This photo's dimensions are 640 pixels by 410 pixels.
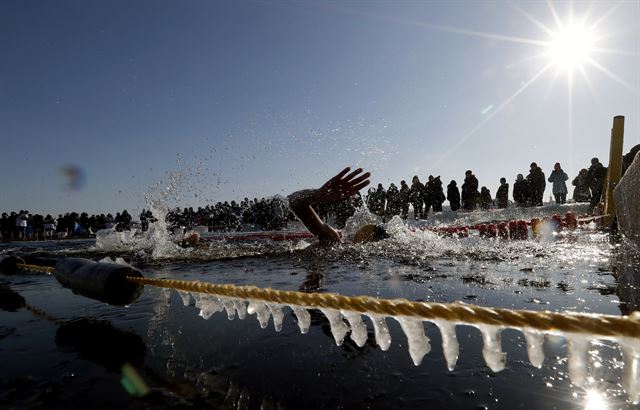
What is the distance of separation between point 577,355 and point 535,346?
83 mm

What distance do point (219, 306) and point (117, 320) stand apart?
92 cm

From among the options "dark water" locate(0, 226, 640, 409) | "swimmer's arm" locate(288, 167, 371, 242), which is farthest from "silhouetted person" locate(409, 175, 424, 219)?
"dark water" locate(0, 226, 640, 409)

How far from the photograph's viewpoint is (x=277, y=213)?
708 inches

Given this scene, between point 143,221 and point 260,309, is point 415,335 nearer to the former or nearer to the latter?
point 260,309

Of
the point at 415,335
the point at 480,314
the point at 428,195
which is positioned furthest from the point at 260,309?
the point at 428,195

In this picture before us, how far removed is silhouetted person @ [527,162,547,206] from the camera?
14852 millimetres

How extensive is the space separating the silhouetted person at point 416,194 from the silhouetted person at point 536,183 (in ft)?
14.3

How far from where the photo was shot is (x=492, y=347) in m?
0.91

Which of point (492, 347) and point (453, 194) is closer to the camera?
point (492, 347)

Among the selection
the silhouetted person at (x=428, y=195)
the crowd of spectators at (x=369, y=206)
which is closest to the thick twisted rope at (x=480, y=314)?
the crowd of spectators at (x=369, y=206)

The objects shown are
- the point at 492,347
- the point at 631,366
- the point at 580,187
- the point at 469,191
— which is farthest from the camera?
the point at 580,187

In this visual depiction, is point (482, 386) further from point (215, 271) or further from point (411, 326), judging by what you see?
point (215, 271)

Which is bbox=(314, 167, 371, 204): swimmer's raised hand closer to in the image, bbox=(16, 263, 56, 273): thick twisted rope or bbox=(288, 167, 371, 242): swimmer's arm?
bbox=(288, 167, 371, 242): swimmer's arm

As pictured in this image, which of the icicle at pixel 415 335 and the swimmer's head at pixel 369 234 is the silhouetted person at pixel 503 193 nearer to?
the swimmer's head at pixel 369 234
